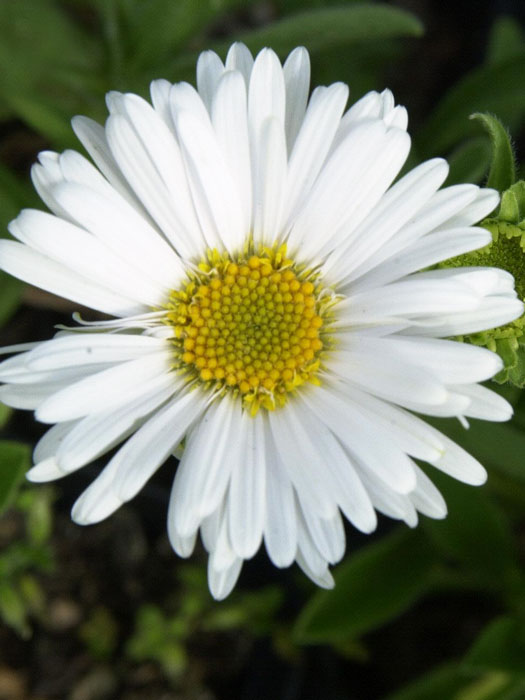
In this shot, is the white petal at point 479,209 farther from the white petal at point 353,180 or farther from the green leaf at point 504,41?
the green leaf at point 504,41

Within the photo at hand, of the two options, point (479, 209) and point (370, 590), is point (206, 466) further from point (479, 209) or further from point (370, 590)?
point (370, 590)

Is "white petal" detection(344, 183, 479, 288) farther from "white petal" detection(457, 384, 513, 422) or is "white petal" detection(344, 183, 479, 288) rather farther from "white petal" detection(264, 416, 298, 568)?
"white petal" detection(264, 416, 298, 568)

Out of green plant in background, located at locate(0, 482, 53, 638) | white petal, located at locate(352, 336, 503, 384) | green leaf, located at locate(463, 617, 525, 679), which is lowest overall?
green leaf, located at locate(463, 617, 525, 679)

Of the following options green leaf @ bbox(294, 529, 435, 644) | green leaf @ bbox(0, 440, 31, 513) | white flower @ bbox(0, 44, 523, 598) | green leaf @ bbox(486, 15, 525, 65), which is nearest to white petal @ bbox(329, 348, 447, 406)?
white flower @ bbox(0, 44, 523, 598)

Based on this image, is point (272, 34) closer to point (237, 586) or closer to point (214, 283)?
point (214, 283)

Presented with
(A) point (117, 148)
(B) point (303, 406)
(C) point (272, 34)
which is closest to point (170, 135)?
(A) point (117, 148)

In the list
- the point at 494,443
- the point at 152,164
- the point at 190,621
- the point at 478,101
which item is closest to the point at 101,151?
the point at 152,164
